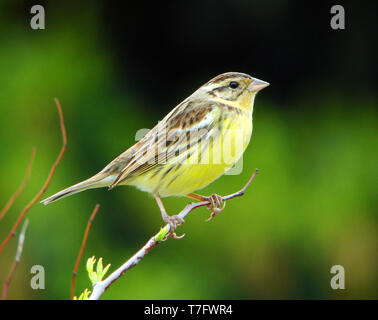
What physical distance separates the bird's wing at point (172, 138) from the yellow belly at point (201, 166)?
0.22 feet

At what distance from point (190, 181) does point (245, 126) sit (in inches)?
18.6

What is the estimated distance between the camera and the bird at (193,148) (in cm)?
312

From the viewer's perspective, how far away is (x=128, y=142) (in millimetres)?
5188

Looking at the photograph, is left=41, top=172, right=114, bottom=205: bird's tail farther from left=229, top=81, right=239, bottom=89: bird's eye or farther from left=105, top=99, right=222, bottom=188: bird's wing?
left=229, top=81, right=239, bottom=89: bird's eye

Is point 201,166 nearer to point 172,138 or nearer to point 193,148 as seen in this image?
point 193,148

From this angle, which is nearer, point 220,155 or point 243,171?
point 220,155

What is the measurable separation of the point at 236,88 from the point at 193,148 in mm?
492

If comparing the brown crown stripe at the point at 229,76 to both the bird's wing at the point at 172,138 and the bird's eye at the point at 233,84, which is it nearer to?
A: the bird's eye at the point at 233,84

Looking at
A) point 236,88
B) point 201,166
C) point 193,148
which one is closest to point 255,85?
point 236,88

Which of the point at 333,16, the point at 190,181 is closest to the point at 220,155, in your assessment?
the point at 190,181

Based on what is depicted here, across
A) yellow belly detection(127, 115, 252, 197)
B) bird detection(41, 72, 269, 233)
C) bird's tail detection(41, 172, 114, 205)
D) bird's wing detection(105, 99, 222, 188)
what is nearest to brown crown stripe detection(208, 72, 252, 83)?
bird detection(41, 72, 269, 233)

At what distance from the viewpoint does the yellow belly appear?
3074 millimetres
